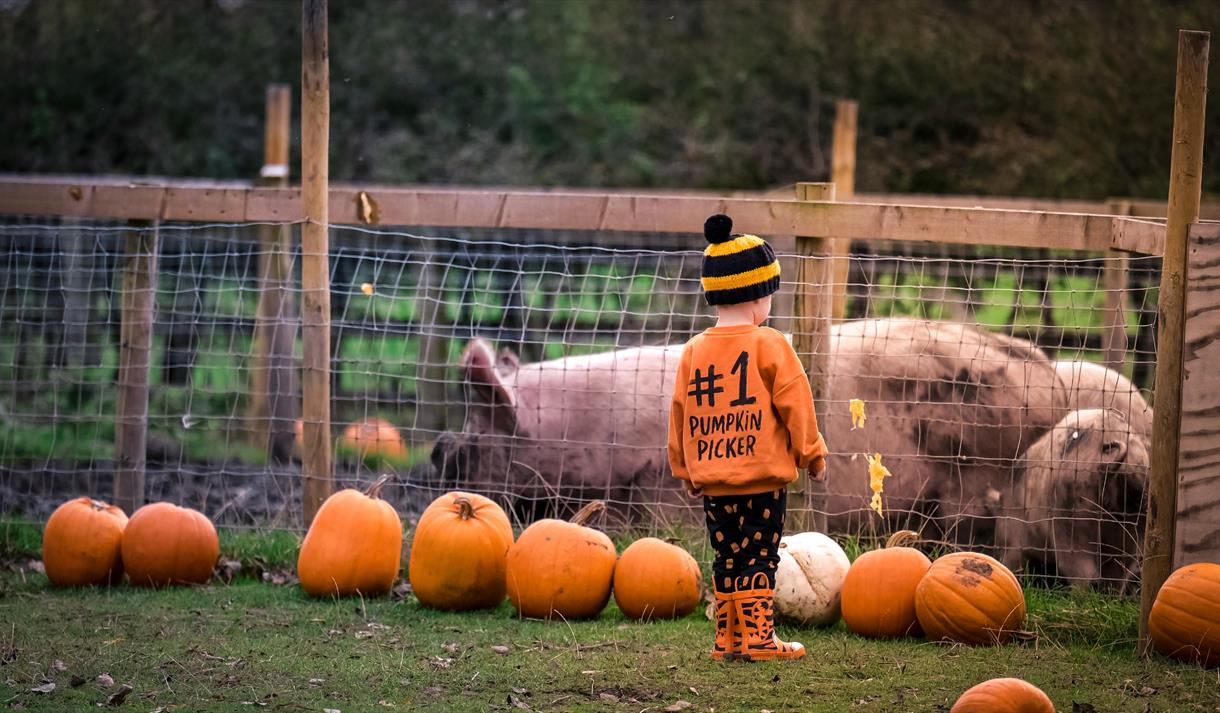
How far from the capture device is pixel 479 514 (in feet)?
16.9

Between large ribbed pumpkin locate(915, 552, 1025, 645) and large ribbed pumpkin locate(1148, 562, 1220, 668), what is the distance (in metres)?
0.47

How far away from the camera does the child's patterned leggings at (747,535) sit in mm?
4246

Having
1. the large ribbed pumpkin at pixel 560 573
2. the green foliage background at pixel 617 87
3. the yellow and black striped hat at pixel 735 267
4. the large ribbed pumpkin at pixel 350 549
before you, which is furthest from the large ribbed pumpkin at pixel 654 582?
the green foliage background at pixel 617 87

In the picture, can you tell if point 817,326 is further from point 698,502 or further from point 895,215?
point 698,502

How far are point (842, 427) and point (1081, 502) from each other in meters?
1.14

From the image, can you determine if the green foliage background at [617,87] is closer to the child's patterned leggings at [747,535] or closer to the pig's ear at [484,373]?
the pig's ear at [484,373]

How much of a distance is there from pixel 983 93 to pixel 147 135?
41.6ft

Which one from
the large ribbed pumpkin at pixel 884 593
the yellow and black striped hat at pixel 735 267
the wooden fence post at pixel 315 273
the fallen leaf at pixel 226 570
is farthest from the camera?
the wooden fence post at pixel 315 273

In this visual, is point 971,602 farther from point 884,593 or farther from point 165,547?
point 165,547

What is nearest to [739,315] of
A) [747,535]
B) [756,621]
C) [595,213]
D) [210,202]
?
[747,535]

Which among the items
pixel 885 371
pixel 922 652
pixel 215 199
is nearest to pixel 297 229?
pixel 215 199

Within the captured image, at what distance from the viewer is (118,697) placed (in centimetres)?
372

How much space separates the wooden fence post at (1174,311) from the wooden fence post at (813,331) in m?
1.45

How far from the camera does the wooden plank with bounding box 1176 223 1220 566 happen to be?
426cm
